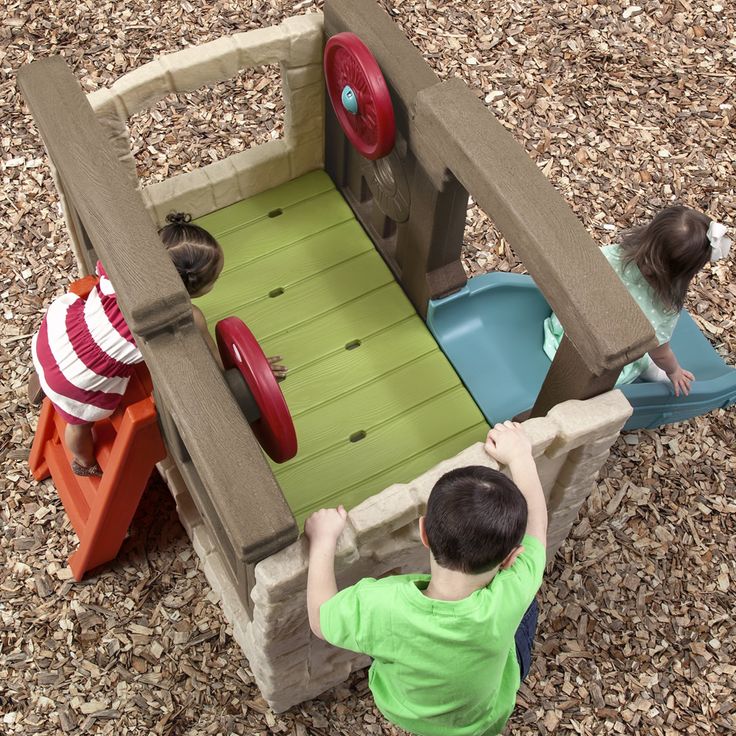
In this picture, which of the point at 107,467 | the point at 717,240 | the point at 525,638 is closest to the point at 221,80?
the point at 107,467

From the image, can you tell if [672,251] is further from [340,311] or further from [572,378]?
[340,311]

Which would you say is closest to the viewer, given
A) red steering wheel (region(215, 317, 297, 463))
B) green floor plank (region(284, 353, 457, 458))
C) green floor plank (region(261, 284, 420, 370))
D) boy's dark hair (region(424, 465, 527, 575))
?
boy's dark hair (region(424, 465, 527, 575))

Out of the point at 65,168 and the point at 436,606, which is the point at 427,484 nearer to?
the point at 436,606

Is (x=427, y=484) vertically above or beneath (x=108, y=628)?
above

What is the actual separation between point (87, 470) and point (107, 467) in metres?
0.20

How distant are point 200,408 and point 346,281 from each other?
3.36ft

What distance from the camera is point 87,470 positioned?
8.59ft

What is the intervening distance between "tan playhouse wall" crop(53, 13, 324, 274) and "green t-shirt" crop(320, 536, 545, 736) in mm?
1173

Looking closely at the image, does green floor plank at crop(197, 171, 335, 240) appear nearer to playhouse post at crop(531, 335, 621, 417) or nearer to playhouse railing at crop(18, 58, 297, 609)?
playhouse railing at crop(18, 58, 297, 609)

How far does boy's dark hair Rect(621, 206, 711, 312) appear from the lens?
2.50 m

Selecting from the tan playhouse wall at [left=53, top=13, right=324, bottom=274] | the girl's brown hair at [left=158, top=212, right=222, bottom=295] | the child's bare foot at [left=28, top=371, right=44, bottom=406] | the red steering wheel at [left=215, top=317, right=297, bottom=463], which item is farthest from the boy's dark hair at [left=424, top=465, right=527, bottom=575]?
the child's bare foot at [left=28, top=371, right=44, bottom=406]

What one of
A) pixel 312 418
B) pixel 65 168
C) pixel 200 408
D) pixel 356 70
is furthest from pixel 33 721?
pixel 356 70

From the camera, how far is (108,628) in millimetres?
2746

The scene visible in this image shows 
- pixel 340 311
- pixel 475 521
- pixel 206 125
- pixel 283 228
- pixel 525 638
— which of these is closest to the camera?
pixel 475 521
